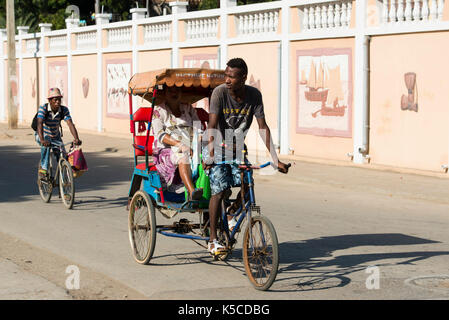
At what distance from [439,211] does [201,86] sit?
5.12 m

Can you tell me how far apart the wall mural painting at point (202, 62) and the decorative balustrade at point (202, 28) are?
22.9 inches

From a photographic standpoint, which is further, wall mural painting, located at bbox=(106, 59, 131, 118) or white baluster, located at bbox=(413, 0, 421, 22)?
wall mural painting, located at bbox=(106, 59, 131, 118)

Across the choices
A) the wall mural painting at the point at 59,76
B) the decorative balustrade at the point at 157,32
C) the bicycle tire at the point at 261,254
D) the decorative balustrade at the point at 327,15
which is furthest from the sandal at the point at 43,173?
the wall mural painting at the point at 59,76

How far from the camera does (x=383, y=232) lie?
34.6 ft

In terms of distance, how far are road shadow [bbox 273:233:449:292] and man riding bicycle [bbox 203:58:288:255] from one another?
812 mm

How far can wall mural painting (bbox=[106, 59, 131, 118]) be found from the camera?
98.2 ft

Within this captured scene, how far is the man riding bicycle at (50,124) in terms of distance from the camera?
42.1 feet

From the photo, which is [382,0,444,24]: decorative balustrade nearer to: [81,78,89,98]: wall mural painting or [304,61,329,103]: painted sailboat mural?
[304,61,329,103]: painted sailboat mural

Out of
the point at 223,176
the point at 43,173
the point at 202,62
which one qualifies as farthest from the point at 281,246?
the point at 202,62

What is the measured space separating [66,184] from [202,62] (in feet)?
42.1

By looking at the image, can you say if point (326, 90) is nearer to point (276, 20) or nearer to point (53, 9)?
point (276, 20)

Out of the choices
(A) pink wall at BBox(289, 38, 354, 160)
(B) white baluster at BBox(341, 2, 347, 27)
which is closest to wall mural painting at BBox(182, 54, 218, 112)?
(A) pink wall at BBox(289, 38, 354, 160)
